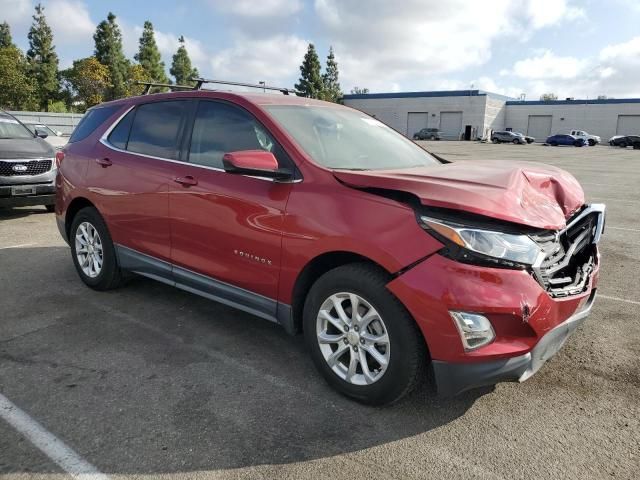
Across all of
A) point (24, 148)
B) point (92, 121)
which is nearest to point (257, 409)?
point (92, 121)

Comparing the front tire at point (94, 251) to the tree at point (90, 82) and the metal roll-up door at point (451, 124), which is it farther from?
the metal roll-up door at point (451, 124)

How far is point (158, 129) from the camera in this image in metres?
4.35

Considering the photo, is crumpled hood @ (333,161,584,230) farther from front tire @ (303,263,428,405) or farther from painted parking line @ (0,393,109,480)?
painted parking line @ (0,393,109,480)

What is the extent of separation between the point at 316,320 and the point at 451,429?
3.19 ft

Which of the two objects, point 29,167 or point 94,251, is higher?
point 29,167

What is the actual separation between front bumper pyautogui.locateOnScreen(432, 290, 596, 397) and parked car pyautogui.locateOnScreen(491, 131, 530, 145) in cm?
5850

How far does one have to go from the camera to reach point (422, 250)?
2.64 meters

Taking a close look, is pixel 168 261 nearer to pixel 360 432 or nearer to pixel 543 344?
pixel 360 432

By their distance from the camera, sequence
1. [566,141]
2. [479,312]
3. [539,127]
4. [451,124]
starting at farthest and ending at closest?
1. [451,124]
2. [539,127]
3. [566,141]
4. [479,312]

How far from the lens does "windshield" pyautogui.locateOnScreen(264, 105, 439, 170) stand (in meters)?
3.49

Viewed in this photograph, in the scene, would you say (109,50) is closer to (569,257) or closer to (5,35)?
(5,35)

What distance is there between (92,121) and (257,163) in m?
2.83

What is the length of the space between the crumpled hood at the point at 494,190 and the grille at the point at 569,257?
0.09m

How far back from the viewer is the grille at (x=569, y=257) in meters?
2.75
